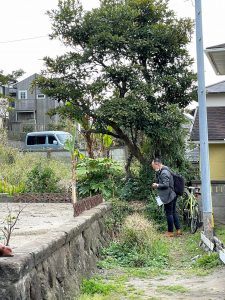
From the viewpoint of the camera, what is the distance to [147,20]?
16062mm

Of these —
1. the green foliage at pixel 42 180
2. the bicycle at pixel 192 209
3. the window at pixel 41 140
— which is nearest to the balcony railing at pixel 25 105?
the window at pixel 41 140

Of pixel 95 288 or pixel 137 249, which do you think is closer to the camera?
pixel 95 288

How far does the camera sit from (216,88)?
1853 centimetres

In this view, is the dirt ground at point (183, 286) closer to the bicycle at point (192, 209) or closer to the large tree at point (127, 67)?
the bicycle at point (192, 209)

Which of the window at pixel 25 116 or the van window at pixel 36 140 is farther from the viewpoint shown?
the window at pixel 25 116

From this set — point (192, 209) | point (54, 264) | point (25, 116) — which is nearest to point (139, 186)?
point (192, 209)

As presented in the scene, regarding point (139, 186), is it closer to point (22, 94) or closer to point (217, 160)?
point (217, 160)

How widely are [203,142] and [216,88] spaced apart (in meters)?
7.88

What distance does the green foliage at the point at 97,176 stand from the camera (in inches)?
608

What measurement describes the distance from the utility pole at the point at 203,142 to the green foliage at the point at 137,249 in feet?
3.97

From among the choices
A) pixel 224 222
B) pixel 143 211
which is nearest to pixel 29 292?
pixel 143 211

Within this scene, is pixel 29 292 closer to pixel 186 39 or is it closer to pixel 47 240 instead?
pixel 47 240

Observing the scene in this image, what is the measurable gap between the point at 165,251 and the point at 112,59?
7.43 metres

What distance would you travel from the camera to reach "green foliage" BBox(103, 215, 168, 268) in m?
9.23
